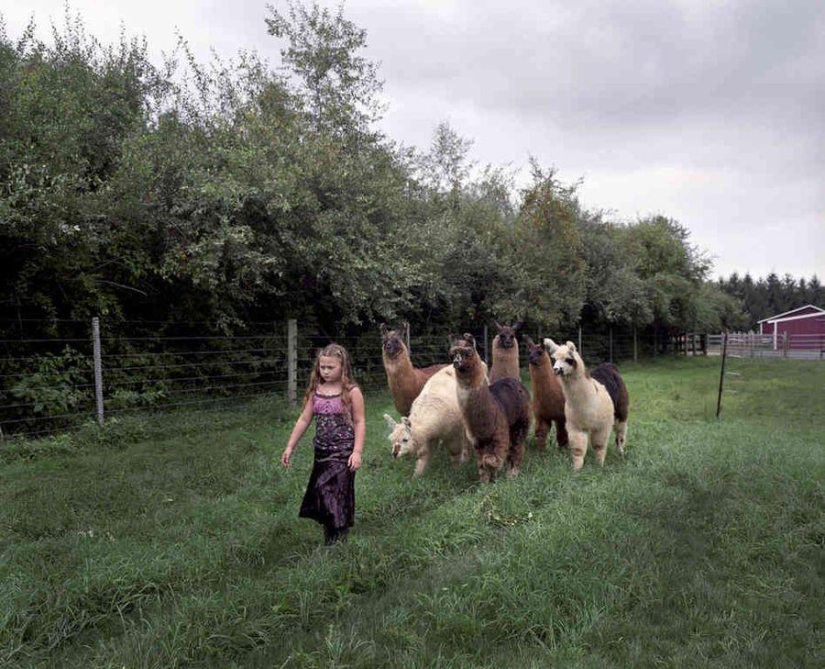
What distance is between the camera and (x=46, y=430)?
7.86m

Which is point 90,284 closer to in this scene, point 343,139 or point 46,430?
point 46,430

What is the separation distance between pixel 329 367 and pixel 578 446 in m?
3.55

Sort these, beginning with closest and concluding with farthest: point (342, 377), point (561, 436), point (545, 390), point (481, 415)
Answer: point (342, 377)
point (481, 415)
point (545, 390)
point (561, 436)

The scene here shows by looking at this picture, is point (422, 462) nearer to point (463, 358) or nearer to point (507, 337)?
point (463, 358)

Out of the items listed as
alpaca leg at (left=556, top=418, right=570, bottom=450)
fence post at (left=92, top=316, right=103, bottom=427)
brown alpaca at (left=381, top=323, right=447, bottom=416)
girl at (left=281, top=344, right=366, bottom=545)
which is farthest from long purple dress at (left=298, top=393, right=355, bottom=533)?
fence post at (left=92, top=316, right=103, bottom=427)

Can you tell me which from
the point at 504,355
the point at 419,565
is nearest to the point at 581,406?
the point at 504,355

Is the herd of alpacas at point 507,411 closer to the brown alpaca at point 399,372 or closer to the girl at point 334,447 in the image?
the brown alpaca at point 399,372

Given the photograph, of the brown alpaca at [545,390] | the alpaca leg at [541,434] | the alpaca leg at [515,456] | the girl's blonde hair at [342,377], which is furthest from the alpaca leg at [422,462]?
the girl's blonde hair at [342,377]

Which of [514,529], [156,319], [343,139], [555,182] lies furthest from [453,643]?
[555,182]

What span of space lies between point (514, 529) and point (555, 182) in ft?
51.7

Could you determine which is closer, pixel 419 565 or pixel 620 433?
pixel 419 565

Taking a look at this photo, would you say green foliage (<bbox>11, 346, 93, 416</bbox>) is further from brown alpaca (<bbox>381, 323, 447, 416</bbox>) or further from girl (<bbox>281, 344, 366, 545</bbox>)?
girl (<bbox>281, 344, 366, 545</bbox>)

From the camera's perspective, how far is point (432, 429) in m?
6.63

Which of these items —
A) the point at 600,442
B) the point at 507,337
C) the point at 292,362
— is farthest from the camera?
the point at 292,362
